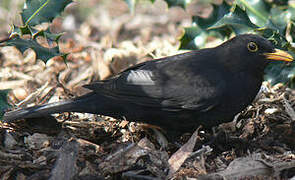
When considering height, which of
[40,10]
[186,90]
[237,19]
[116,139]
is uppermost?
[40,10]

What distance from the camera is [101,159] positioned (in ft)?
13.0

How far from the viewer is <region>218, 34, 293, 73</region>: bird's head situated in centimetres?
439

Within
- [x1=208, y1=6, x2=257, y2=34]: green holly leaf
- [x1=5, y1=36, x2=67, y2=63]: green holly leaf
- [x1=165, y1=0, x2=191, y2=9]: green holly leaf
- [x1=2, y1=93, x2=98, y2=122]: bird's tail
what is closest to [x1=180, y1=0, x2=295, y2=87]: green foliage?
[x1=208, y1=6, x2=257, y2=34]: green holly leaf

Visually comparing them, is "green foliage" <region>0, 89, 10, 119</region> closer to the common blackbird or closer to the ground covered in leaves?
the ground covered in leaves

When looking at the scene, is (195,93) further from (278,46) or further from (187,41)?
(187,41)

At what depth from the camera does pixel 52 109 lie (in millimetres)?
4516

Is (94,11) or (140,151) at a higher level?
(94,11)

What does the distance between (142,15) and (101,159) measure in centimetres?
528

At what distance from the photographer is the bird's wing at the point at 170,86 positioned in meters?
4.36

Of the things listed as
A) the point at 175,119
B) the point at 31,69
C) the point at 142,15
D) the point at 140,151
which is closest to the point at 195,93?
the point at 175,119

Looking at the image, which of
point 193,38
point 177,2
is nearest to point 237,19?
point 193,38

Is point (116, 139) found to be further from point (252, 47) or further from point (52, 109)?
point (252, 47)

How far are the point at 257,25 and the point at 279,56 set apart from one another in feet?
3.18

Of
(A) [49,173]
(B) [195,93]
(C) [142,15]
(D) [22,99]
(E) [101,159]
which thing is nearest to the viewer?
(A) [49,173]
